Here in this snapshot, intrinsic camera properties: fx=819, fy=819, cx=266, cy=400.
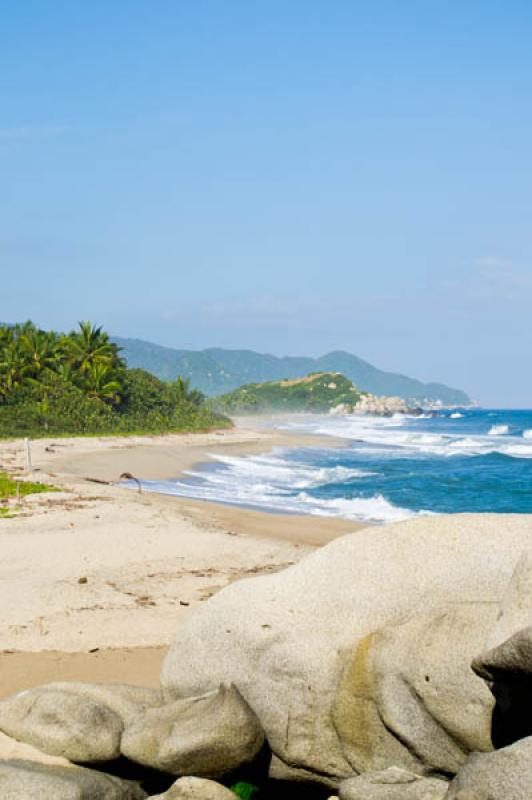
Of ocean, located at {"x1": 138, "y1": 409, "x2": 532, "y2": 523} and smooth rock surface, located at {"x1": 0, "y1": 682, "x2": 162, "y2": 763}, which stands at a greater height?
smooth rock surface, located at {"x1": 0, "y1": 682, "x2": 162, "y2": 763}

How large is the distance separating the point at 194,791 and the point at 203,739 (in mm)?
404

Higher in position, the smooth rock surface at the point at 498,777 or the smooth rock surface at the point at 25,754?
the smooth rock surface at the point at 498,777

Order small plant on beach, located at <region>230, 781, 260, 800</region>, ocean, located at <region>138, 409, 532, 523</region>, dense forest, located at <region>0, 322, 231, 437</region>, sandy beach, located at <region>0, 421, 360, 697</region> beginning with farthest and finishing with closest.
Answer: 1. dense forest, located at <region>0, 322, 231, 437</region>
2. ocean, located at <region>138, 409, 532, 523</region>
3. sandy beach, located at <region>0, 421, 360, 697</region>
4. small plant on beach, located at <region>230, 781, 260, 800</region>

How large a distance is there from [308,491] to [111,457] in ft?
51.5

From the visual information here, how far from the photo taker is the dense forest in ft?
202

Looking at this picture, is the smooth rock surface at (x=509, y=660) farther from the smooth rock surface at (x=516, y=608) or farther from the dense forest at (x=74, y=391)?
the dense forest at (x=74, y=391)

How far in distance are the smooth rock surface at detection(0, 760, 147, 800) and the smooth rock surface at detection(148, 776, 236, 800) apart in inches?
17.1

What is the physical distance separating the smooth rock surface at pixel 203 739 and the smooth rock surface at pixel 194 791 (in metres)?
0.23

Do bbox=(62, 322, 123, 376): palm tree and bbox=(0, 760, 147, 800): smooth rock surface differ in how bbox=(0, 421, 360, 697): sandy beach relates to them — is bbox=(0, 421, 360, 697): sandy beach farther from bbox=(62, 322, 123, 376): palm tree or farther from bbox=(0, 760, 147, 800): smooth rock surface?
bbox=(62, 322, 123, 376): palm tree

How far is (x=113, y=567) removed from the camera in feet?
52.5

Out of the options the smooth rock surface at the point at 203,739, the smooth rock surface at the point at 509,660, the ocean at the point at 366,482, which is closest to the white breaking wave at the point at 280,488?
the ocean at the point at 366,482

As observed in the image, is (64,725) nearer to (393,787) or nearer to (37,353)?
(393,787)

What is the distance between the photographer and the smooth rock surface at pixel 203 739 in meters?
6.87

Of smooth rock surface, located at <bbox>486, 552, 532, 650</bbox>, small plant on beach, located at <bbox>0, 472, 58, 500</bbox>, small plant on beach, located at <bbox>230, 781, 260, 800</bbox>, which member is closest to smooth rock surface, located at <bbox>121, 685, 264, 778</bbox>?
small plant on beach, located at <bbox>230, 781, 260, 800</bbox>
